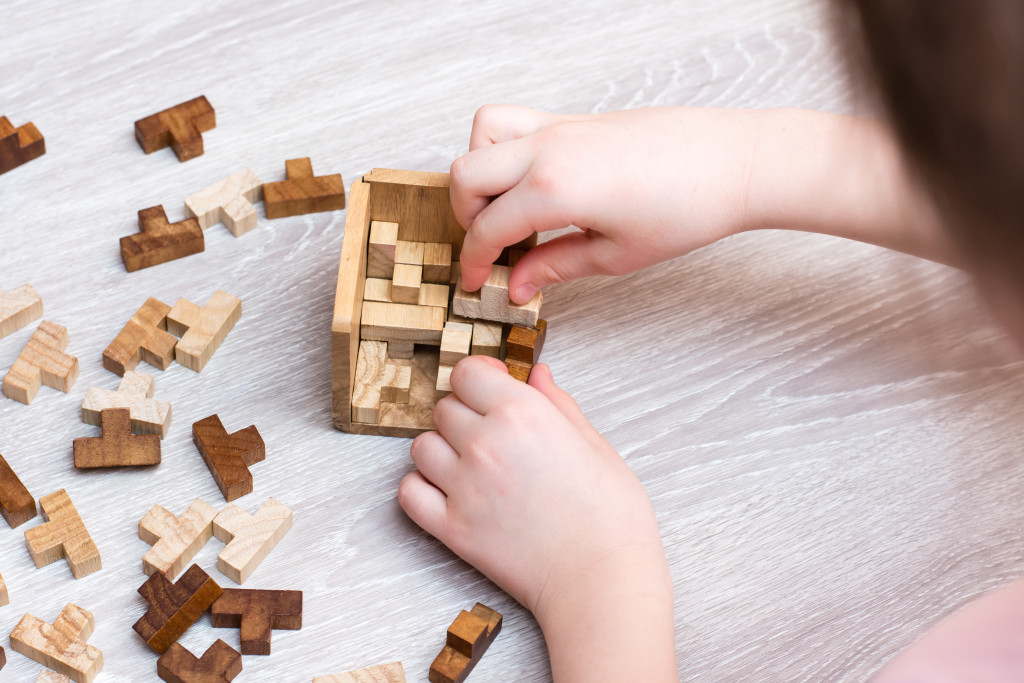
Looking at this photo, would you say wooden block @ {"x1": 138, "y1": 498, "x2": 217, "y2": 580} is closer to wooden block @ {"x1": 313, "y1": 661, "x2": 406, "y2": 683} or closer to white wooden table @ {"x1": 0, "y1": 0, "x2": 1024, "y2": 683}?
white wooden table @ {"x1": 0, "y1": 0, "x2": 1024, "y2": 683}

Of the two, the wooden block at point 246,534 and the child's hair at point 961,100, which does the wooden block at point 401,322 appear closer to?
the wooden block at point 246,534

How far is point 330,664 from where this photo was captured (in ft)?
2.33

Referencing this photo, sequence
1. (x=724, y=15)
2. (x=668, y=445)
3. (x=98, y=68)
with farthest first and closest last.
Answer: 1. (x=724, y=15)
2. (x=98, y=68)
3. (x=668, y=445)

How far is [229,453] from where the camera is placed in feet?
2.62

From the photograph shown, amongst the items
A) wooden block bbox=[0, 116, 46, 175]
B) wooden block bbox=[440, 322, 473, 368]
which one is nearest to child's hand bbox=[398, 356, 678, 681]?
wooden block bbox=[440, 322, 473, 368]

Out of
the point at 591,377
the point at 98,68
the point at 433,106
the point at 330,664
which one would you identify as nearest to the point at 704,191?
the point at 591,377

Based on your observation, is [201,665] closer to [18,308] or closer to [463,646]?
[463,646]

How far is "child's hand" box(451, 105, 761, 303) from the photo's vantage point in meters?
0.81

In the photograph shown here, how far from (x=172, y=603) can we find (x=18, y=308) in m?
0.35

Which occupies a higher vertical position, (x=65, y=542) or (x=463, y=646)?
(x=65, y=542)

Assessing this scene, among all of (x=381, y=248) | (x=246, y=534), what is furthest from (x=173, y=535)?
(x=381, y=248)

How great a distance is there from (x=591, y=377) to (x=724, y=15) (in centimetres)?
61

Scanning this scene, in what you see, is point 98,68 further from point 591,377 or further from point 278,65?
point 591,377

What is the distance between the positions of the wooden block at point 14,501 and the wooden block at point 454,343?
366 mm
